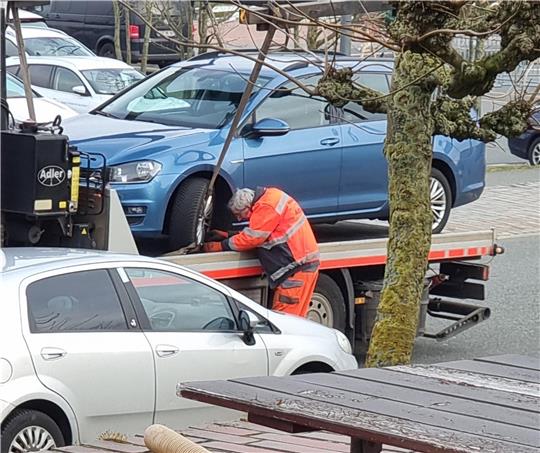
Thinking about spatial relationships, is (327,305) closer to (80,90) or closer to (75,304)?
(75,304)

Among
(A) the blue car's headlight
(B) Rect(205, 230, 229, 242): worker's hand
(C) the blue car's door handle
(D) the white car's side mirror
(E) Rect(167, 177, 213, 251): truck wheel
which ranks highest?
(C) the blue car's door handle

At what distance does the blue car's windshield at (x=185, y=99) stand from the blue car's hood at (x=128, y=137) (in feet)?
0.78

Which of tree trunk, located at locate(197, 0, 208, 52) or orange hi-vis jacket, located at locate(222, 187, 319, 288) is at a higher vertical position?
tree trunk, located at locate(197, 0, 208, 52)

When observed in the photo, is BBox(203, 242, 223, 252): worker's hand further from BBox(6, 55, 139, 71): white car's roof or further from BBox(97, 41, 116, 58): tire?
BBox(97, 41, 116, 58): tire

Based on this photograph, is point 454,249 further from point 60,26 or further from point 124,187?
point 60,26

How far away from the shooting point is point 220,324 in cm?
820

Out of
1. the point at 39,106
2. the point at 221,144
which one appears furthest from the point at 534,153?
the point at 221,144

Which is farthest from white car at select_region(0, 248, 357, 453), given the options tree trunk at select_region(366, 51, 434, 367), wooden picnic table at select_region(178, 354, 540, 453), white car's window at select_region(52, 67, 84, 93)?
white car's window at select_region(52, 67, 84, 93)

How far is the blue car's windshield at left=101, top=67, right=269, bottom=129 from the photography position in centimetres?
1115

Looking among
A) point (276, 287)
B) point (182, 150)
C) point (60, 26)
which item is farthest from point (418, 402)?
point (60, 26)

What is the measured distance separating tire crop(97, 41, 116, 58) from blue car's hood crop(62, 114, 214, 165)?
21.7 metres

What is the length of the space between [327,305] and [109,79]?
1310 centimetres

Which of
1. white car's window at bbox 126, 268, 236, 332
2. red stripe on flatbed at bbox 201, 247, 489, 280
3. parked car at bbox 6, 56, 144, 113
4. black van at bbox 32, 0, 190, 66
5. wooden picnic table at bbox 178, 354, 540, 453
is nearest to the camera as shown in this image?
wooden picnic table at bbox 178, 354, 540, 453

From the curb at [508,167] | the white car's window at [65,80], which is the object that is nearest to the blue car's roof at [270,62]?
the white car's window at [65,80]
